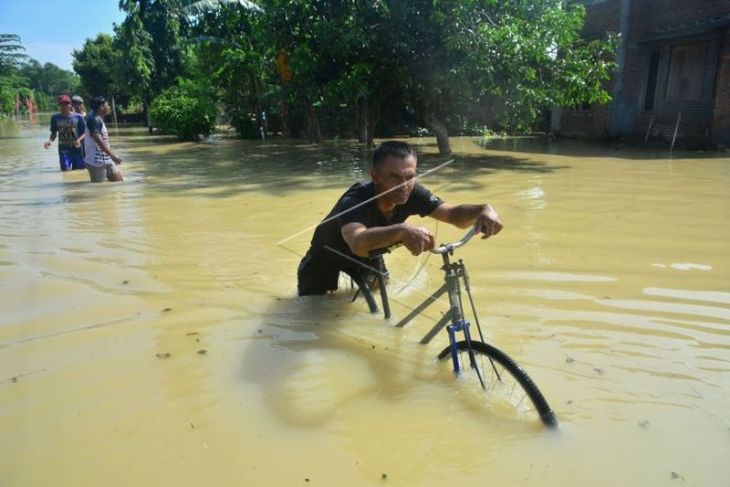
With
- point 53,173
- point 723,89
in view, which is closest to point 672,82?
point 723,89

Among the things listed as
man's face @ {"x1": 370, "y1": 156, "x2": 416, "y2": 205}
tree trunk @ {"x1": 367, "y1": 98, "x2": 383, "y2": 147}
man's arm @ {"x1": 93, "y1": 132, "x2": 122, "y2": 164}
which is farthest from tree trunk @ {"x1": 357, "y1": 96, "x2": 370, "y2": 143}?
Result: man's face @ {"x1": 370, "y1": 156, "x2": 416, "y2": 205}

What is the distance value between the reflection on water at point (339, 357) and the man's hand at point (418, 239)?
883 mm

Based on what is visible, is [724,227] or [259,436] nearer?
[259,436]

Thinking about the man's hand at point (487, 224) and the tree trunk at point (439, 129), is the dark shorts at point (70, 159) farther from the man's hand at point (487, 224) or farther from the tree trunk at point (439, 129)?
the man's hand at point (487, 224)

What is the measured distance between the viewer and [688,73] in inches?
645

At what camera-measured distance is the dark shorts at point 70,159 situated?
11.6 metres

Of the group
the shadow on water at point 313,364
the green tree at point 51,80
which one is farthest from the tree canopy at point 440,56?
the green tree at point 51,80

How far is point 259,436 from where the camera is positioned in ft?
8.66

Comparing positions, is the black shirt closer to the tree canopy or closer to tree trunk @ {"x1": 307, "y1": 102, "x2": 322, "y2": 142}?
the tree canopy

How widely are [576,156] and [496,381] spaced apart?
41.4 ft

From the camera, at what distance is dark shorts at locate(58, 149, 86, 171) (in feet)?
38.1

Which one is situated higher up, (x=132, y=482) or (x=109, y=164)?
(x=109, y=164)

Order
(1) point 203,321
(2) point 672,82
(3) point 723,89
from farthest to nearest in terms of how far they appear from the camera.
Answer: (2) point 672,82 < (3) point 723,89 < (1) point 203,321

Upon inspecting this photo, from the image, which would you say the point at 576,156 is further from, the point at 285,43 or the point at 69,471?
the point at 69,471
